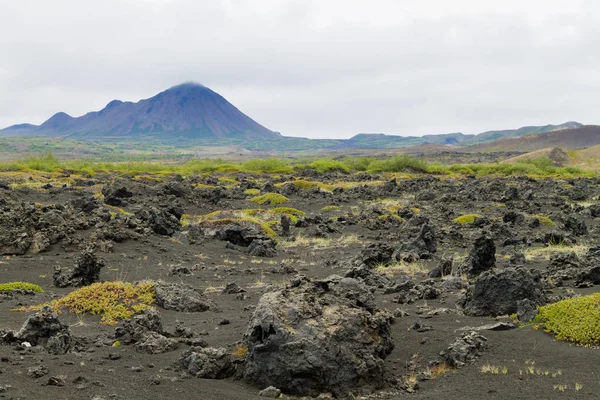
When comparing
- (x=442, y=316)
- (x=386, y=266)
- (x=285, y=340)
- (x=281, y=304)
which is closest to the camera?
(x=285, y=340)

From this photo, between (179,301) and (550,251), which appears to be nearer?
(179,301)

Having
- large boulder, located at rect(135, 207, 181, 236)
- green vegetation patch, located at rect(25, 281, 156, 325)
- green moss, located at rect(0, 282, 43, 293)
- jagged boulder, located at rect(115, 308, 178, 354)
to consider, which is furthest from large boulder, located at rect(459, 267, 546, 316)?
large boulder, located at rect(135, 207, 181, 236)

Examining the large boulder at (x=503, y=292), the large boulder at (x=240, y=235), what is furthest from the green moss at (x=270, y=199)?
the large boulder at (x=503, y=292)

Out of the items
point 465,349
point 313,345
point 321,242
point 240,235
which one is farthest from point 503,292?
point 240,235

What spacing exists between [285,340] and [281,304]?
81cm

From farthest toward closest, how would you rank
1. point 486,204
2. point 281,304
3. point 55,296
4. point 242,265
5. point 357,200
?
point 357,200 < point 486,204 < point 242,265 < point 55,296 < point 281,304

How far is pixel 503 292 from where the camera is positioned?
11.8 m

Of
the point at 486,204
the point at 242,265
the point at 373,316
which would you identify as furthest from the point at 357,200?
the point at 373,316

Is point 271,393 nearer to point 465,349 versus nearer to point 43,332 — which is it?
point 465,349

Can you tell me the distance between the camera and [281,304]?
929 cm

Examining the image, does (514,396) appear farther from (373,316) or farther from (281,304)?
(281,304)

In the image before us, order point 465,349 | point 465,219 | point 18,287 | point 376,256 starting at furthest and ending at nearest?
point 465,219 < point 376,256 < point 18,287 < point 465,349

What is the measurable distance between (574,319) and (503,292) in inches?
73.6

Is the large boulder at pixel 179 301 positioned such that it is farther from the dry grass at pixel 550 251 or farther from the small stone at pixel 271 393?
the dry grass at pixel 550 251
